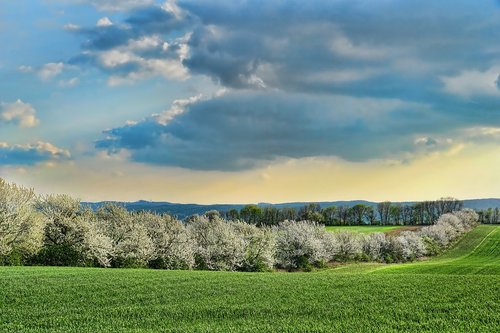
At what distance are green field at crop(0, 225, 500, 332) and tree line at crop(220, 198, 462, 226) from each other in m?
136

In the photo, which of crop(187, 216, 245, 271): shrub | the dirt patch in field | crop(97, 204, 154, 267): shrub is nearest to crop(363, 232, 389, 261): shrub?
the dirt patch in field

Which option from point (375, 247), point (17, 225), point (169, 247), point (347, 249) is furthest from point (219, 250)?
point (375, 247)

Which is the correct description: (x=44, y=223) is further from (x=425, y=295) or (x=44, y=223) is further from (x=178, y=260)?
(x=425, y=295)

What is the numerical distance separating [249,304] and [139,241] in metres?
43.7

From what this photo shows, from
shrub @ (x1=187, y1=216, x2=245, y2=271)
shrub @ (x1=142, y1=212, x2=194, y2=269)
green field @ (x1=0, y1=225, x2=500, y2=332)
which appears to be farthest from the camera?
shrub @ (x1=187, y1=216, x2=245, y2=271)

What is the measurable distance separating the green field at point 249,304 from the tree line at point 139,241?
24.9m

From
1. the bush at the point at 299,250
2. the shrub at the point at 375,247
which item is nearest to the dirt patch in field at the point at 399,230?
the shrub at the point at 375,247

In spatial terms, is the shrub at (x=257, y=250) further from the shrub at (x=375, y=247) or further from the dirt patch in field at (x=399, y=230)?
the dirt patch in field at (x=399, y=230)

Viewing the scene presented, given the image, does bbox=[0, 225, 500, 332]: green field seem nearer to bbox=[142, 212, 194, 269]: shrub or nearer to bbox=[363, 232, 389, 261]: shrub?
bbox=[142, 212, 194, 269]: shrub

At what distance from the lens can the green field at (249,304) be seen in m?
17.8

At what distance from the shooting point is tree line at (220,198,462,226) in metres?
166

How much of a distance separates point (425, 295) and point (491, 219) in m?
181

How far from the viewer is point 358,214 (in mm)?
168875

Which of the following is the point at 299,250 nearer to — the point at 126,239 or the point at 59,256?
the point at 126,239
